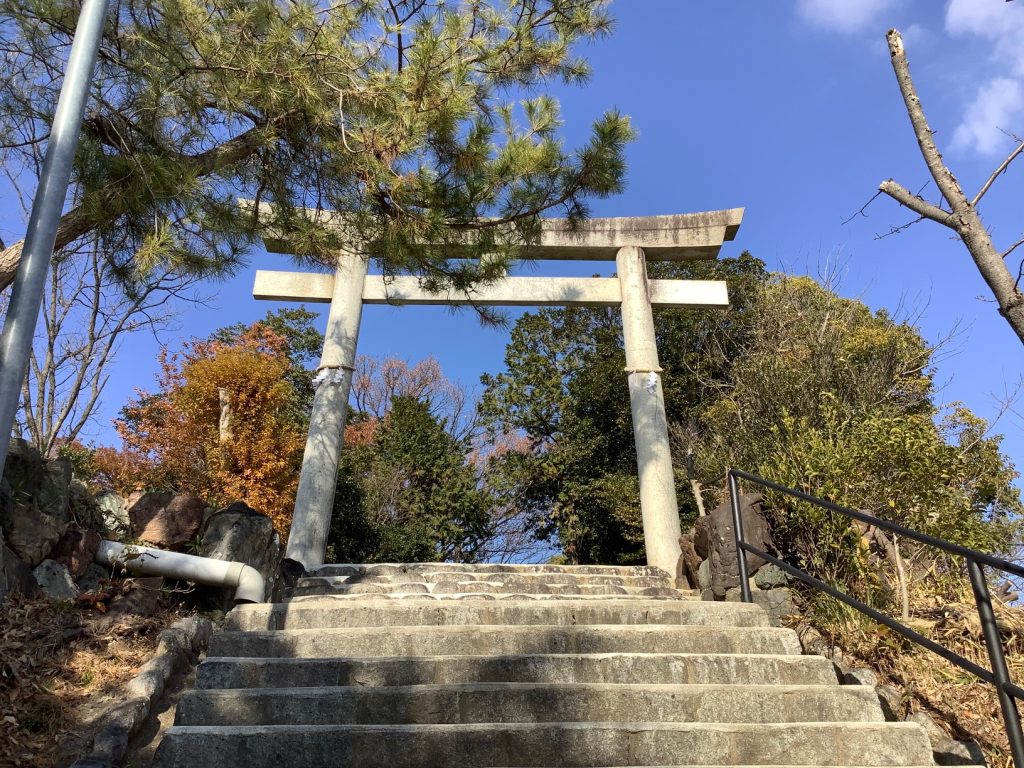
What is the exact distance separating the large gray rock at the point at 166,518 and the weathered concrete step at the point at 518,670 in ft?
4.37

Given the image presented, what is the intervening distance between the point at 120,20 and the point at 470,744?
383 centimetres

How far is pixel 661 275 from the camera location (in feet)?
41.8

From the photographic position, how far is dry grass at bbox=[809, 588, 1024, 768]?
2.59m

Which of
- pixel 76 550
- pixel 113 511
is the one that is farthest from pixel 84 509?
pixel 76 550

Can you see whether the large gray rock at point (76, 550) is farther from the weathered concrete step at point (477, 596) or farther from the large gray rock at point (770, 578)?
the large gray rock at point (770, 578)

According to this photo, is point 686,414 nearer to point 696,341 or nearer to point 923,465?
point 696,341

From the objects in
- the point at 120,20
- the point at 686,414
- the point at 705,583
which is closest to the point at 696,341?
the point at 686,414

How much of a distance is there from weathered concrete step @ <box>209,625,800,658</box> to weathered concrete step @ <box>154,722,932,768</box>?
2.20 feet

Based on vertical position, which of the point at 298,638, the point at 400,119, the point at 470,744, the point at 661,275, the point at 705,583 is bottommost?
the point at 470,744

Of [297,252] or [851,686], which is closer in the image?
[851,686]

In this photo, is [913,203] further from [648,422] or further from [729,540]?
[648,422]

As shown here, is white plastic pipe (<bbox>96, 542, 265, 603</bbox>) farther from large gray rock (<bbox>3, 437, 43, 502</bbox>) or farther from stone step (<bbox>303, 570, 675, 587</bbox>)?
stone step (<bbox>303, 570, 675, 587</bbox>)

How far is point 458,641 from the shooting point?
2.97m

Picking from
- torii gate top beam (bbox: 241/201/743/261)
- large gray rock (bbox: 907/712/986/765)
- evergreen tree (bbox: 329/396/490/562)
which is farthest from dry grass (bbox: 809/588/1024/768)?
evergreen tree (bbox: 329/396/490/562)
